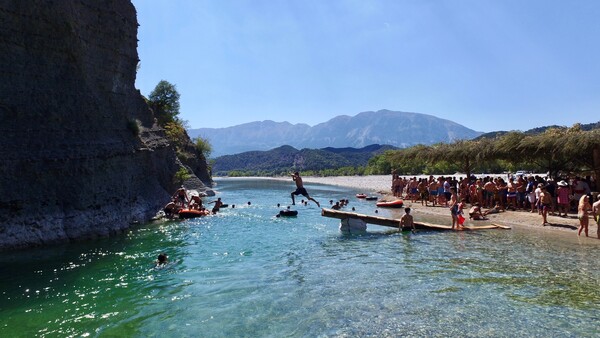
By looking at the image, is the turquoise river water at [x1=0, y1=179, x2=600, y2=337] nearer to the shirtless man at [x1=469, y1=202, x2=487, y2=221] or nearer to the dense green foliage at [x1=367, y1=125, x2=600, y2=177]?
the shirtless man at [x1=469, y1=202, x2=487, y2=221]

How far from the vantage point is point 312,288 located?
1112cm

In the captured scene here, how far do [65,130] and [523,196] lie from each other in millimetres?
25893

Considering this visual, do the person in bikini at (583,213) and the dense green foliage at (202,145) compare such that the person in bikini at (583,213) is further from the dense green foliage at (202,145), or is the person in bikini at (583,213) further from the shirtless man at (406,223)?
the dense green foliage at (202,145)

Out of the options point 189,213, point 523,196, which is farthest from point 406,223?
point 189,213

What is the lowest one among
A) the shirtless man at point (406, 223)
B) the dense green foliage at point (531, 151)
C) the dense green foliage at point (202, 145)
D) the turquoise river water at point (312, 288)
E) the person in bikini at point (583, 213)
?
the turquoise river water at point (312, 288)

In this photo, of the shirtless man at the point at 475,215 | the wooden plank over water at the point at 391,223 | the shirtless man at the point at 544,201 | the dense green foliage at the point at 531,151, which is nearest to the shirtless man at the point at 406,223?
the wooden plank over water at the point at 391,223

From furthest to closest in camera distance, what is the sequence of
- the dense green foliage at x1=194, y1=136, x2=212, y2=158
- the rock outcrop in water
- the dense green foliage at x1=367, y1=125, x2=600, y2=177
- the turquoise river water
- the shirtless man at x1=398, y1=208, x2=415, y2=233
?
the dense green foliage at x1=194, y1=136, x2=212, y2=158
the dense green foliage at x1=367, y1=125, x2=600, y2=177
the shirtless man at x1=398, y1=208, x2=415, y2=233
the rock outcrop in water
the turquoise river water

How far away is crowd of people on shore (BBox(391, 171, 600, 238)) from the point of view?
62.0 feet

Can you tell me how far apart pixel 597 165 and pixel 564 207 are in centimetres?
302

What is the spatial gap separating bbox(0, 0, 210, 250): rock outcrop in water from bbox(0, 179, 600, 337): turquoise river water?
199cm

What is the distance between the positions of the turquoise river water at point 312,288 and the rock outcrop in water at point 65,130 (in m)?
1.99

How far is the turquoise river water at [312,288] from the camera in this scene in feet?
27.6

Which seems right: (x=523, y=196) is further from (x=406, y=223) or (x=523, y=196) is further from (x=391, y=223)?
(x=391, y=223)

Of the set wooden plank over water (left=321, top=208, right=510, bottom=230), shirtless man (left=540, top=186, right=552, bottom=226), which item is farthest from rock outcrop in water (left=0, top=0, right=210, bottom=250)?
shirtless man (left=540, top=186, right=552, bottom=226)
